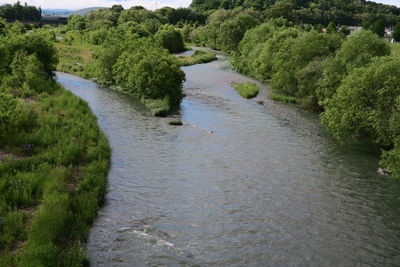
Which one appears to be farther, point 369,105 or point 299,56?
point 299,56

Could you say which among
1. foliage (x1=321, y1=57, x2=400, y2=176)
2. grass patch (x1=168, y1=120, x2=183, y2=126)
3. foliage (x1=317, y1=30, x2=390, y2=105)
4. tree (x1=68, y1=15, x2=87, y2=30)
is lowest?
grass patch (x1=168, y1=120, x2=183, y2=126)

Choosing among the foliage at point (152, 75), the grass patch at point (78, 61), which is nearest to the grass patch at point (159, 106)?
the foliage at point (152, 75)

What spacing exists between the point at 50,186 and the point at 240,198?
43.6 feet

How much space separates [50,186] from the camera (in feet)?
91.8

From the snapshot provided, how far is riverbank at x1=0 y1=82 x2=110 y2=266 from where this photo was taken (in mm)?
21875

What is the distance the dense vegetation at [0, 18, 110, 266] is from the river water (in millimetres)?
1524

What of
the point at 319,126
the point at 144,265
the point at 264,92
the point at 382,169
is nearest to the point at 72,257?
the point at 144,265

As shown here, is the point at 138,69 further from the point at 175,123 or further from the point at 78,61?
the point at 78,61

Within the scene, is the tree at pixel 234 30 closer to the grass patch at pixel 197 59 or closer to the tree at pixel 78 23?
the grass patch at pixel 197 59

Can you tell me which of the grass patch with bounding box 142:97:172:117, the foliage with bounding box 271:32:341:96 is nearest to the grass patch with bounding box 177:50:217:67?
the foliage with bounding box 271:32:341:96

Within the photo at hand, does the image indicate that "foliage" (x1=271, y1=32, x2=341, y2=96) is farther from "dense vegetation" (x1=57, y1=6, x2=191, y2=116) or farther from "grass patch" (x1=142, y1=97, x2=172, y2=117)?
"grass patch" (x1=142, y1=97, x2=172, y2=117)

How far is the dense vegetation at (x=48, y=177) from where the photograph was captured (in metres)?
22.1

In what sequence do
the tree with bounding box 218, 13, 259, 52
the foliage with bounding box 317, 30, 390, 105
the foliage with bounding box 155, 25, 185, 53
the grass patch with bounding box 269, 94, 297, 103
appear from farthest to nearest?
the foliage with bounding box 155, 25, 185, 53
the tree with bounding box 218, 13, 259, 52
the grass patch with bounding box 269, 94, 297, 103
the foliage with bounding box 317, 30, 390, 105

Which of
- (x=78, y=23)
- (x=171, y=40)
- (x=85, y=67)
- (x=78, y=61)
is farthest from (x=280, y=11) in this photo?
(x=85, y=67)
